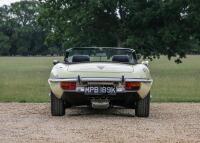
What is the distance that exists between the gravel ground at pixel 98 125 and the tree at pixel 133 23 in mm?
25149

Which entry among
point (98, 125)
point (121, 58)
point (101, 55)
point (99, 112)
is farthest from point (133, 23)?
point (98, 125)

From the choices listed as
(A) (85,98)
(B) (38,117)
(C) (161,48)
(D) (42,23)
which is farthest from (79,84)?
(D) (42,23)

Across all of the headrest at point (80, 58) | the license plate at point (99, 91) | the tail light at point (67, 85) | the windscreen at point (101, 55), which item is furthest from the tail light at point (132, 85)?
the headrest at point (80, 58)

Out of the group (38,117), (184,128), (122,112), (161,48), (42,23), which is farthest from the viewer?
(42,23)

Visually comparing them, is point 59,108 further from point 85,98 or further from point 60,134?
point 60,134

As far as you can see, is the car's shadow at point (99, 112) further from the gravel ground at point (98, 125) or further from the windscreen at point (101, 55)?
the windscreen at point (101, 55)

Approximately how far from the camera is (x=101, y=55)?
12.0 meters

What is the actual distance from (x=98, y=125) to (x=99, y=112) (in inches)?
88.9

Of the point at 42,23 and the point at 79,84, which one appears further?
the point at 42,23

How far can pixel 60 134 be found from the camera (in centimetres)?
849

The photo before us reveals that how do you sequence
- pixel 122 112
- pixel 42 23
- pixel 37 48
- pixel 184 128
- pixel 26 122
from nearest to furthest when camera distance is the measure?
1. pixel 184 128
2. pixel 26 122
3. pixel 122 112
4. pixel 42 23
5. pixel 37 48

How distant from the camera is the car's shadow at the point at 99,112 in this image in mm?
11445

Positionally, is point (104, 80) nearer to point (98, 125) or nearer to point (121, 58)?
point (98, 125)

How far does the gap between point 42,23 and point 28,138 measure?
36405 millimetres
